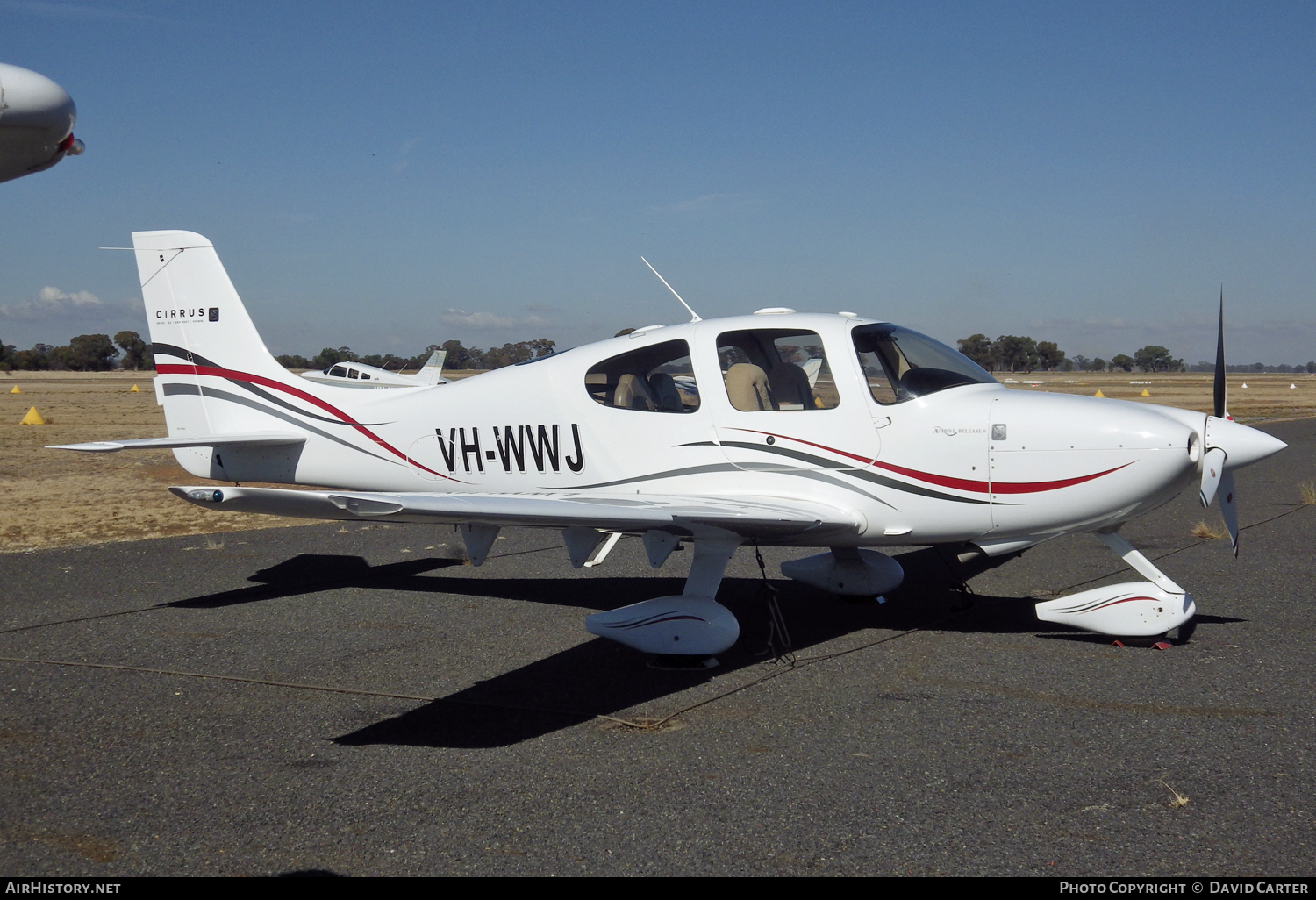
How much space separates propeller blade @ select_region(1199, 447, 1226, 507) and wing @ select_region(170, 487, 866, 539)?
2.10 metres

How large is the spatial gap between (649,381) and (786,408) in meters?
1.09

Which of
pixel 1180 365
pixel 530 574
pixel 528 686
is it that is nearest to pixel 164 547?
pixel 530 574

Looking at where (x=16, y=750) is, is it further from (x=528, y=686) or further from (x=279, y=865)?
(x=528, y=686)

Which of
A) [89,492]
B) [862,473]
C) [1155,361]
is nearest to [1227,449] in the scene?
[862,473]

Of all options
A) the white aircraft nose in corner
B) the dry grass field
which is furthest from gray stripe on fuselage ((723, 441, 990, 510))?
the white aircraft nose in corner

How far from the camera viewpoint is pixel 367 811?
3998 millimetres

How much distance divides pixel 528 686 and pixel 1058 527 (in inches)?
143

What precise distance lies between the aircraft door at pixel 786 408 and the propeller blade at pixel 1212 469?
6.53 ft

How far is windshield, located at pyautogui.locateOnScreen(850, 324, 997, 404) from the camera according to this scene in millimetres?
6375

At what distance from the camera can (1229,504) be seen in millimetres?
6285

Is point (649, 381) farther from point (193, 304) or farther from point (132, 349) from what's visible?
point (132, 349)

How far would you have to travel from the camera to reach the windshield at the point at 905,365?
6.38 m

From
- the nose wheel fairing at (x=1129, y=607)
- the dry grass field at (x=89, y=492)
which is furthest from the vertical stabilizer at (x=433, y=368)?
the nose wheel fairing at (x=1129, y=607)

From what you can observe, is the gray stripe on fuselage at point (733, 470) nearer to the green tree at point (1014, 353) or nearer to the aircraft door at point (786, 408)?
the aircraft door at point (786, 408)
